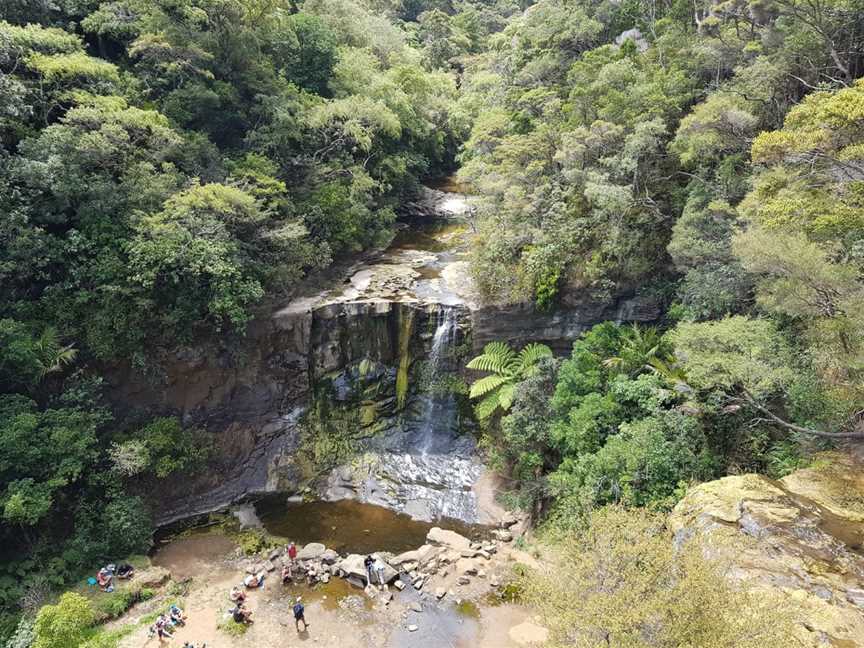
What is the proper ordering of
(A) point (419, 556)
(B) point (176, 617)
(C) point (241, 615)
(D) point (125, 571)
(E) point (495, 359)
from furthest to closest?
1. (E) point (495, 359)
2. (A) point (419, 556)
3. (D) point (125, 571)
4. (C) point (241, 615)
5. (B) point (176, 617)

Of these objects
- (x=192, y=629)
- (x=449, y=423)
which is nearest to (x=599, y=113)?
(x=449, y=423)

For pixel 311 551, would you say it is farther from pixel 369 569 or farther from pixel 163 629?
pixel 163 629

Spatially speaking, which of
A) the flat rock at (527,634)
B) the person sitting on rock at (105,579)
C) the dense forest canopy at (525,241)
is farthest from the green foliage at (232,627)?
the flat rock at (527,634)

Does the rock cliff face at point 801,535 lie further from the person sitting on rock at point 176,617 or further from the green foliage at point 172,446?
the green foliage at point 172,446

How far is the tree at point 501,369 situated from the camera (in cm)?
1797

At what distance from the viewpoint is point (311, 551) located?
15.7 meters

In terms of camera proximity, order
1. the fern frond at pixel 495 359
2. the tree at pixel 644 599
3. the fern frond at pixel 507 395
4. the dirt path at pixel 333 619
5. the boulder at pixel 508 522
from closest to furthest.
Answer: the tree at pixel 644 599 → the dirt path at pixel 333 619 → the boulder at pixel 508 522 → the fern frond at pixel 507 395 → the fern frond at pixel 495 359

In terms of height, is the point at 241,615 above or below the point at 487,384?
below

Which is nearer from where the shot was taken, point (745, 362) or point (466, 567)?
point (745, 362)

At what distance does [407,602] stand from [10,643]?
980cm

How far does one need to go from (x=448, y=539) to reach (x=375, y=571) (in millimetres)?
2674

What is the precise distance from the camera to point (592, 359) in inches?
630

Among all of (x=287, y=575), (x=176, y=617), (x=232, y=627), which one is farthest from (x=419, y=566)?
(x=176, y=617)

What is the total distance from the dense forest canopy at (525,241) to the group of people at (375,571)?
518 cm
